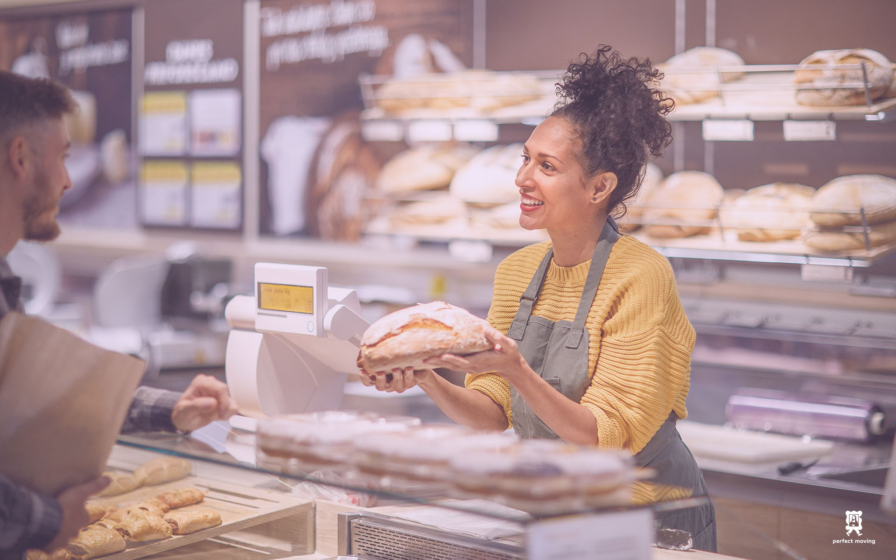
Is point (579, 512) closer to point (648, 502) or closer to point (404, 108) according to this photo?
point (648, 502)

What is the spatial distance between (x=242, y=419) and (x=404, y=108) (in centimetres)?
228

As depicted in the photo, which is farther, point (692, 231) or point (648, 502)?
point (692, 231)

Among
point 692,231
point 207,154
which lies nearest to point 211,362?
point 207,154

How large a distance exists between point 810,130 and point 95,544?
98.2 inches

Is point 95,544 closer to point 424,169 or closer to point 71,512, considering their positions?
point 71,512

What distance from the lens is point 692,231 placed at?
2.99 metres

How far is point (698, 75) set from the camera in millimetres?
3012

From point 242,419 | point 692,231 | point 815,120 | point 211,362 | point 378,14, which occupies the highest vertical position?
point 378,14

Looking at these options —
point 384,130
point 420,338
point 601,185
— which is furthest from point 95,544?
point 384,130

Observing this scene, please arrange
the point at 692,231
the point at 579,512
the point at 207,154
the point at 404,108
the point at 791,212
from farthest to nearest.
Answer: the point at 207,154, the point at 404,108, the point at 692,231, the point at 791,212, the point at 579,512

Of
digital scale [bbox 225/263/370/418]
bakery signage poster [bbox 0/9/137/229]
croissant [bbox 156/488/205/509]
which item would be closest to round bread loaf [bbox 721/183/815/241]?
digital scale [bbox 225/263/370/418]

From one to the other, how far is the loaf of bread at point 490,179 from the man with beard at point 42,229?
189 cm
